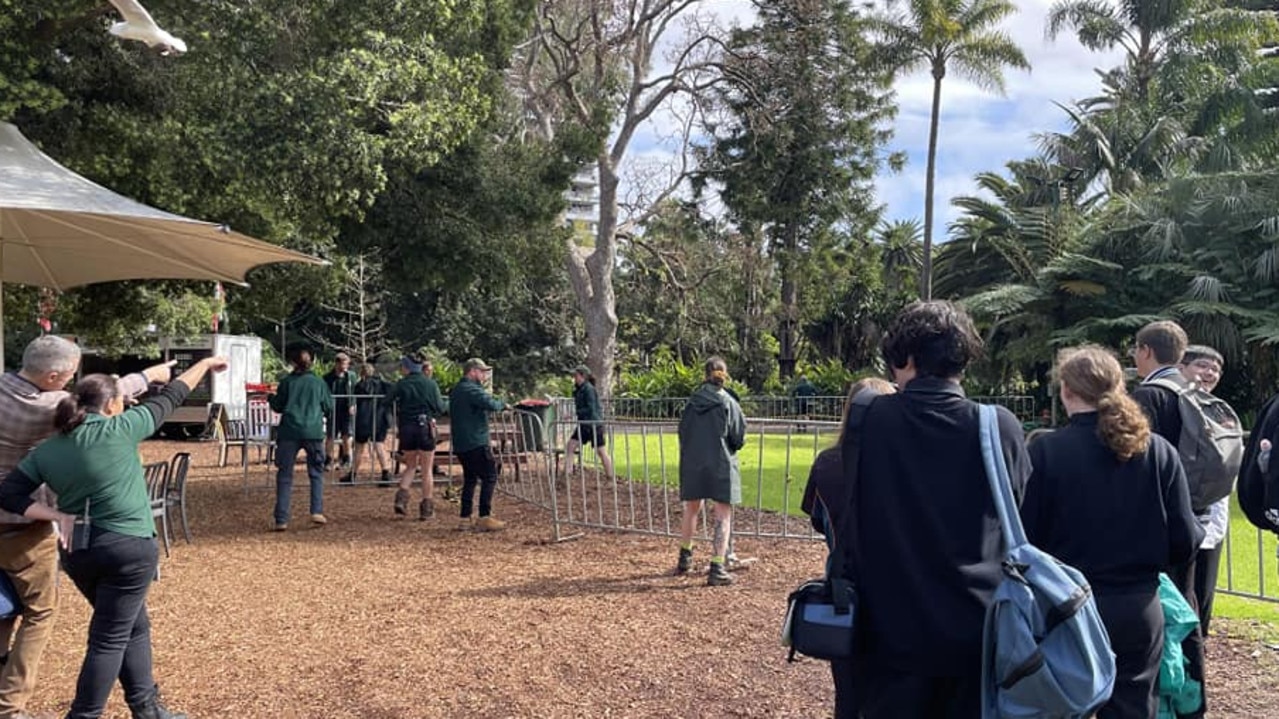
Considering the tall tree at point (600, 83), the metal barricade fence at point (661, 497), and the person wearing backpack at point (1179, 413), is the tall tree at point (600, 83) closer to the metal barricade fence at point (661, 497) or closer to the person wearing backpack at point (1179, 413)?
A: the metal barricade fence at point (661, 497)

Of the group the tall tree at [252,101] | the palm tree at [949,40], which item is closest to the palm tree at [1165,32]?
the palm tree at [949,40]

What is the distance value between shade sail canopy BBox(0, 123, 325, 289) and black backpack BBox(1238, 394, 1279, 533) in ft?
19.4

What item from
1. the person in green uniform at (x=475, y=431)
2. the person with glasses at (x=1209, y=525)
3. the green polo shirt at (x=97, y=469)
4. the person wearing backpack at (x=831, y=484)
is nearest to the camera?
the person wearing backpack at (x=831, y=484)

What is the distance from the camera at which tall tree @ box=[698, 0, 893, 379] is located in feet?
66.2

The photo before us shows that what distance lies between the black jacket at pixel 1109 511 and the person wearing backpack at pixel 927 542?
61 cm

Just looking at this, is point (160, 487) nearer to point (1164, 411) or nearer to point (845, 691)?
point (845, 691)

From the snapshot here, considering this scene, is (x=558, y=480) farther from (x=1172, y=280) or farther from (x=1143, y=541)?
(x=1172, y=280)

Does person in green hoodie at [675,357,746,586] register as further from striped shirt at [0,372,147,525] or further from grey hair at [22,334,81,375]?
grey hair at [22,334,81,375]

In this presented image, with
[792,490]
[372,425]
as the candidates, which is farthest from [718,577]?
[372,425]

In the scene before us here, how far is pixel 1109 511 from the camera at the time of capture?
123 inches

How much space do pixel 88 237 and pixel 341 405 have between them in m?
8.90

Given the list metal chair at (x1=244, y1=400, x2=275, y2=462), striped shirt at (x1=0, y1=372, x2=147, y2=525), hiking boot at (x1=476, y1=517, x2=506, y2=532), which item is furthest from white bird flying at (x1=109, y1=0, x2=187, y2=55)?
metal chair at (x1=244, y1=400, x2=275, y2=462)

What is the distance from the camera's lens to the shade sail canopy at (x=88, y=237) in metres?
6.29

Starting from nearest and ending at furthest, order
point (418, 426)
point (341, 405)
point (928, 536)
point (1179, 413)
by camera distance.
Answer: point (928, 536) → point (1179, 413) → point (418, 426) → point (341, 405)
